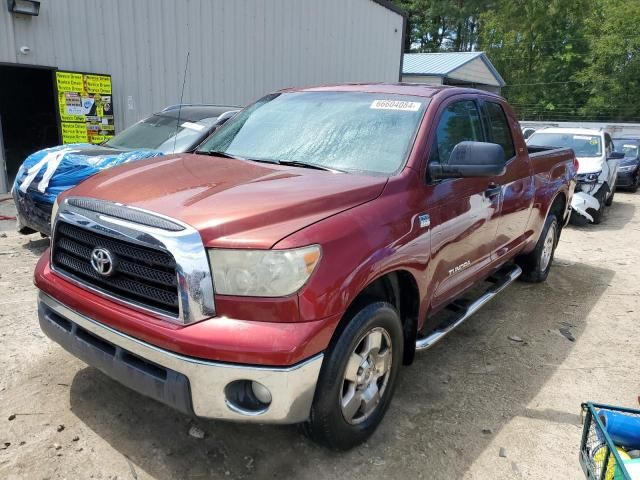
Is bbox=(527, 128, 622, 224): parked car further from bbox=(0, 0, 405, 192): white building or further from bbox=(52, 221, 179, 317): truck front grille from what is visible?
bbox=(52, 221, 179, 317): truck front grille

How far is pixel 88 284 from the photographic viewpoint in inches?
100

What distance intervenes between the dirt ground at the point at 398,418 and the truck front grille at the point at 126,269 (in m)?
0.84

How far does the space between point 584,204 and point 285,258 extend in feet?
28.7

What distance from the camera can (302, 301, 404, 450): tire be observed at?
2.37 metres

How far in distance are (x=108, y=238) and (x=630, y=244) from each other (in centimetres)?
825

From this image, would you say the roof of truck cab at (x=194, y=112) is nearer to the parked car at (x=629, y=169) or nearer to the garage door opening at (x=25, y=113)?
the garage door opening at (x=25, y=113)

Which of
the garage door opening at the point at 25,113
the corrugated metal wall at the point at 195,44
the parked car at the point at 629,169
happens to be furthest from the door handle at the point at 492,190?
the parked car at the point at 629,169

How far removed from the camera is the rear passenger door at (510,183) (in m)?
4.08

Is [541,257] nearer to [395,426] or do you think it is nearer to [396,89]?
[396,89]

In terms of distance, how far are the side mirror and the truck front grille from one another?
5.37 ft

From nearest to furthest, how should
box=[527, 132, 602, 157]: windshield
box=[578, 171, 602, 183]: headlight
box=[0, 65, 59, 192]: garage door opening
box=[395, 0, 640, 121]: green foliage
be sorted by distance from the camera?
box=[578, 171, 602, 183]: headlight
box=[527, 132, 602, 157]: windshield
box=[0, 65, 59, 192]: garage door opening
box=[395, 0, 640, 121]: green foliage

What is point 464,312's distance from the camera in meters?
3.70

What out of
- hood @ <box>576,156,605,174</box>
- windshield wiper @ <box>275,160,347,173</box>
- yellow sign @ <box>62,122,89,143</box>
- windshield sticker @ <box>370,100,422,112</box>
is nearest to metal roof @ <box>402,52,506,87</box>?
hood @ <box>576,156,605,174</box>

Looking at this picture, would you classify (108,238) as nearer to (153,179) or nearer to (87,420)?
(153,179)
